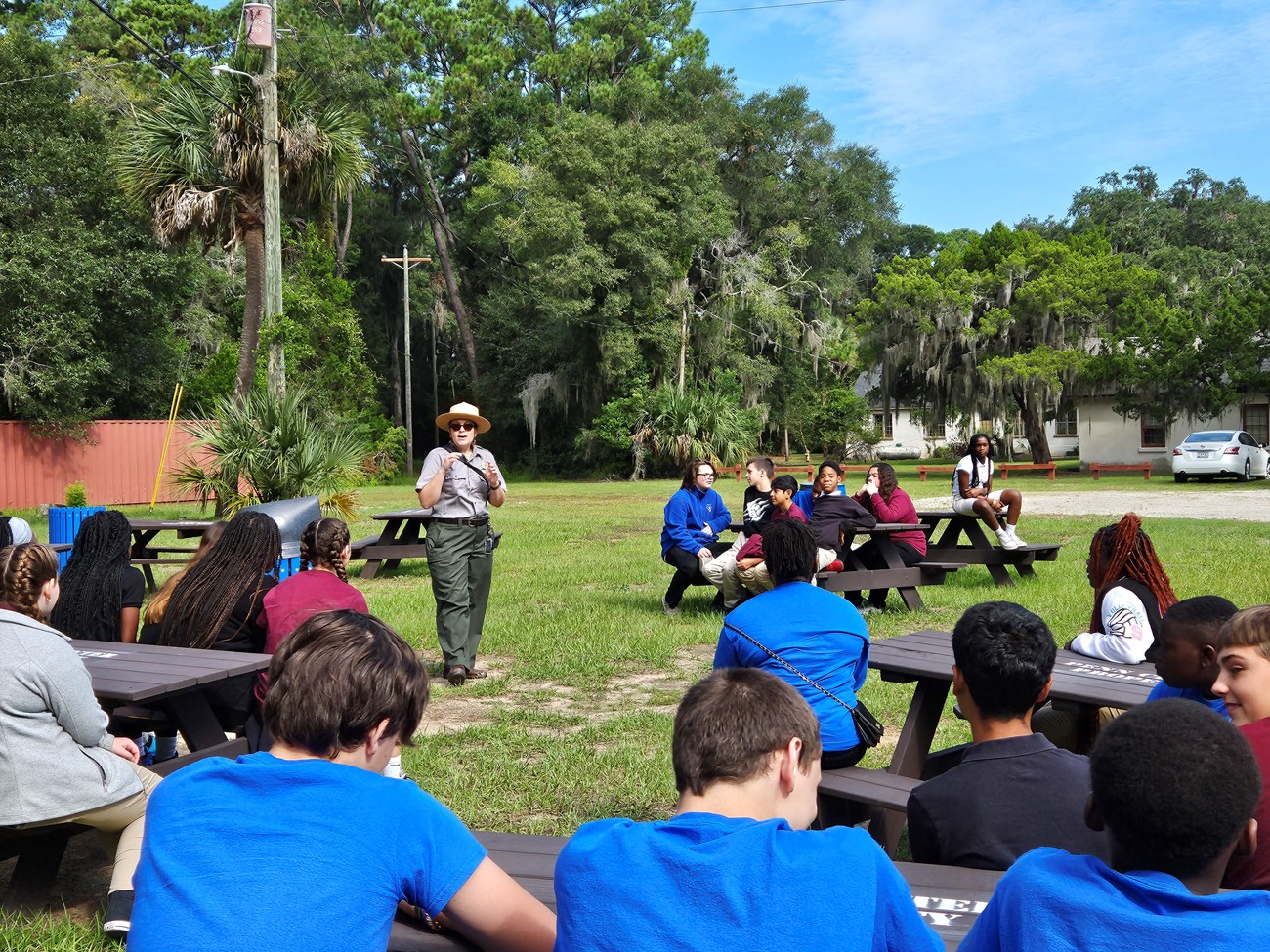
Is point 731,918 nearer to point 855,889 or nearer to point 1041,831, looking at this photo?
point 855,889

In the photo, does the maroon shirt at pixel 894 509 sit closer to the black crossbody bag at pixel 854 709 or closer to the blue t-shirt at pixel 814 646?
the black crossbody bag at pixel 854 709

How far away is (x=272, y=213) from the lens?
642 inches

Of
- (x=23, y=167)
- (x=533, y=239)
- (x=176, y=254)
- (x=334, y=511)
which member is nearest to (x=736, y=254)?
(x=533, y=239)

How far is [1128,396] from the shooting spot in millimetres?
33281

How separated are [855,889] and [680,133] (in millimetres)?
35854

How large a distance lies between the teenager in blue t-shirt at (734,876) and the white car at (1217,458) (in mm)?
29459

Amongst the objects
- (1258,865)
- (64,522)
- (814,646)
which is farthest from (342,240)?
(1258,865)

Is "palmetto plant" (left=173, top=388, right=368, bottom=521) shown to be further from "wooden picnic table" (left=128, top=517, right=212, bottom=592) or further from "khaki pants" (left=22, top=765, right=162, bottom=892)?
"khaki pants" (left=22, top=765, right=162, bottom=892)

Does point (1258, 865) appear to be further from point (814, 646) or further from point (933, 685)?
point (933, 685)

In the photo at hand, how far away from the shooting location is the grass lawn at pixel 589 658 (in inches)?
191

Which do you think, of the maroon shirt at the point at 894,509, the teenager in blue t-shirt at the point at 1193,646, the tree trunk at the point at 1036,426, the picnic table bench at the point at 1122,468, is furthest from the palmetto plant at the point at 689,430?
the teenager in blue t-shirt at the point at 1193,646

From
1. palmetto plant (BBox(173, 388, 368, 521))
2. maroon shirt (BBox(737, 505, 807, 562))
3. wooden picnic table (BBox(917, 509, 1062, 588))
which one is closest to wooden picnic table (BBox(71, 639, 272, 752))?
maroon shirt (BBox(737, 505, 807, 562))

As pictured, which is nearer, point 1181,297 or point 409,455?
point 409,455

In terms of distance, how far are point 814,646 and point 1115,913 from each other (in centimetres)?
225
